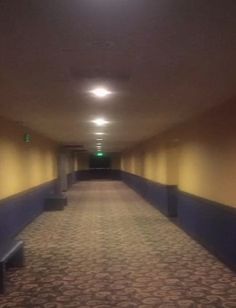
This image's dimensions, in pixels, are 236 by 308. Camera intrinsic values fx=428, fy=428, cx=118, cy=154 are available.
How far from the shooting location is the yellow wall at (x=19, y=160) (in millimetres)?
8781

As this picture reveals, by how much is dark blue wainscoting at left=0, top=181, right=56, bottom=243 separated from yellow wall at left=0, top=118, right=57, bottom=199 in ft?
0.60

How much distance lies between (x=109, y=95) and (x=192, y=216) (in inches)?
172

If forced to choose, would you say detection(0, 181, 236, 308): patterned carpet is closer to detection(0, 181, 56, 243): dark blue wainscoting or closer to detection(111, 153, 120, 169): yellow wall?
detection(0, 181, 56, 243): dark blue wainscoting

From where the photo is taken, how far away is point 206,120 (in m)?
8.05

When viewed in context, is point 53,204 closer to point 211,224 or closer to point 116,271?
point 211,224

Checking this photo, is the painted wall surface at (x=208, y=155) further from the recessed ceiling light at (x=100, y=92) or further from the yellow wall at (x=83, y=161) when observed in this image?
the yellow wall at (x=83, y=161)

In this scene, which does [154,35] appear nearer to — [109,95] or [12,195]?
[109,95]

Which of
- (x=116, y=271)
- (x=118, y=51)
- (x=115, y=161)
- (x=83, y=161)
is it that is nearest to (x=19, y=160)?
(x=116, y=271)

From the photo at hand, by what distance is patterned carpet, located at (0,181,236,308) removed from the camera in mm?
5062

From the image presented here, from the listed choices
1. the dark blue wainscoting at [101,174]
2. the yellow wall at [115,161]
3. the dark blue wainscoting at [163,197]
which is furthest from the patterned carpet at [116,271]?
the yellow wall at [115,161]

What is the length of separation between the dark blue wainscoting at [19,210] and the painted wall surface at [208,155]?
13.1 feet

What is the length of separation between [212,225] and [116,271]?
2209mm

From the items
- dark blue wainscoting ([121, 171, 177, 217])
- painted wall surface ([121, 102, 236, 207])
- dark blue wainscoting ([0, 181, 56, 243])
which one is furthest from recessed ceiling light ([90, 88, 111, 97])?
dark blue wainscoting ([121, 171, 177, 217])

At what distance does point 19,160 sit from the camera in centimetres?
1038
